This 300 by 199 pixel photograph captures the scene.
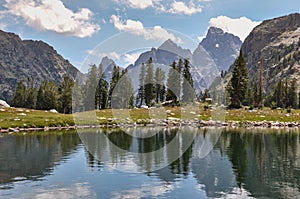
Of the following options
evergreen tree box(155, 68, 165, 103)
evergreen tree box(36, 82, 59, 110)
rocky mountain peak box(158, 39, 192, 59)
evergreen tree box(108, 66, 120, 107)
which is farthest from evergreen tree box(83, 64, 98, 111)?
rocky mountain peak box(158, 39, 192, 59)

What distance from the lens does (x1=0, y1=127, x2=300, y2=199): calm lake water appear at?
971 inches

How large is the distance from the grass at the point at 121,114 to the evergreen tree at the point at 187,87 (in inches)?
627

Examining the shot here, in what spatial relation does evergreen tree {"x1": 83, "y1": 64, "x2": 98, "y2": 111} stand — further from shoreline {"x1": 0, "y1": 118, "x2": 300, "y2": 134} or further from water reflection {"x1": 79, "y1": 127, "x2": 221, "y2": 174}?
water reflection {"x1": 79, "y1": 127, "x2": 221, "y2": 174}

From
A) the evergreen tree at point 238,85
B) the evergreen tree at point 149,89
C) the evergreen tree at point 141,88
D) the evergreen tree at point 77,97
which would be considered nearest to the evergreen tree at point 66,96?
the evergreen tree at point 77,97

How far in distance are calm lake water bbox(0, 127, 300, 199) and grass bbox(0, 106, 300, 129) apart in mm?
31782

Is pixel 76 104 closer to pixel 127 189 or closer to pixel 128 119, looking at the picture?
pixel 128 119

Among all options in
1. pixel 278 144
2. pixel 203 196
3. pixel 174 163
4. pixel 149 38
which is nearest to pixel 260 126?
pixel 278 144

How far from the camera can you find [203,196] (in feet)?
77.5

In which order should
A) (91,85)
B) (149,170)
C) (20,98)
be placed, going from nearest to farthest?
Result: (149,170), (91,85), (20,98)

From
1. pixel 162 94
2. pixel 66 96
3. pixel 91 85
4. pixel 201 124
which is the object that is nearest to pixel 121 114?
pixel 91 85

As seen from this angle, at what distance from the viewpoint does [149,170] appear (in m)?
32.8

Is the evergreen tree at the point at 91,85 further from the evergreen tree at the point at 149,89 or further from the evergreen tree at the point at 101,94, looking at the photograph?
the evergreen tree at the point at 149,89

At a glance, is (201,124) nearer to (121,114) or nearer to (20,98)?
(121,114)

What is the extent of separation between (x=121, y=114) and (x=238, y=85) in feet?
132
